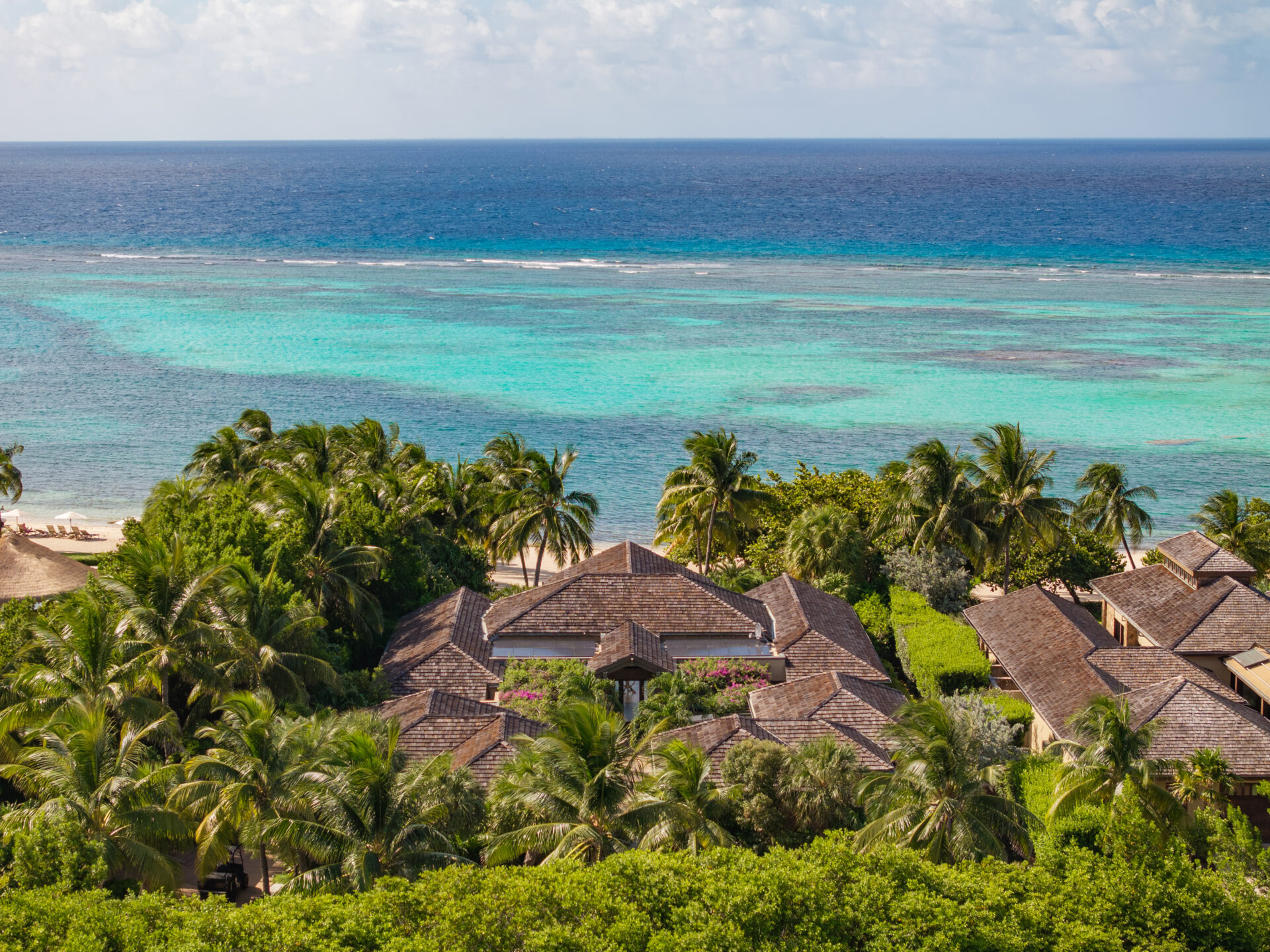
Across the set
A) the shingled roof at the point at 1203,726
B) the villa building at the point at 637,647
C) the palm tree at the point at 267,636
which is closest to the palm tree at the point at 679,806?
the villa building at the point at 637,647

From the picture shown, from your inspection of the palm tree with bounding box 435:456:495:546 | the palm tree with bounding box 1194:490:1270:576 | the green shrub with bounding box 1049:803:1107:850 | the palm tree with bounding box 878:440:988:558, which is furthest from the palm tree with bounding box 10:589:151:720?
the palm tree with bounding box 1194:490:1270:576

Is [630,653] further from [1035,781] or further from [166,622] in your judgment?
[166,622]

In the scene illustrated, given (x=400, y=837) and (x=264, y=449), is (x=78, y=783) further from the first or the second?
(x=264, y=449)

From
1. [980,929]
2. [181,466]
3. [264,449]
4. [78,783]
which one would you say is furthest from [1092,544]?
[181,466]

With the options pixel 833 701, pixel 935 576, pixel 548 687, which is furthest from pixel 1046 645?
pixel 548 687

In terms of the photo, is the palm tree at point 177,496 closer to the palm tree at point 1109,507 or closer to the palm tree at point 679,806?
the palm tree at point 679,806

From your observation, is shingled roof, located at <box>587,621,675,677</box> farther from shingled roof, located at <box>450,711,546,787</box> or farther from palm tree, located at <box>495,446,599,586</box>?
palm tree, located at <box>495,446,599,586</box>
